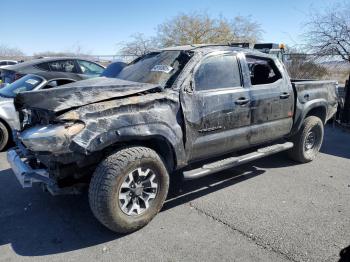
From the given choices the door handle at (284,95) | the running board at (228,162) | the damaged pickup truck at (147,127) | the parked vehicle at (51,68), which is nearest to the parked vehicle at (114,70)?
the damaged pickup truck at (147,127)

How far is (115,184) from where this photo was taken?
3379 mm

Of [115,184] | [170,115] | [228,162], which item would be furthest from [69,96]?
[228,162]

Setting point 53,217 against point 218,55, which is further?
point 218,55

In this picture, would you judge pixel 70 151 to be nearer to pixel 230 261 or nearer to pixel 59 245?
pixel 59 245

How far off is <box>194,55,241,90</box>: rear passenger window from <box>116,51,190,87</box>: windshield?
0.26 meters

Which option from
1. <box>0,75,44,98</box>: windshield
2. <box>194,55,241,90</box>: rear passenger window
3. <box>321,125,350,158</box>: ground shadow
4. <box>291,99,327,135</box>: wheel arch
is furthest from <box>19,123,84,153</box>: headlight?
<box>321,125,350,158</box>: ground shadow

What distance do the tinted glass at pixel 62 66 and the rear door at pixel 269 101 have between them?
5.31m

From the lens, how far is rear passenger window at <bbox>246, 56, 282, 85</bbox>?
533cm

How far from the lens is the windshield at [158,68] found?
4203 mm

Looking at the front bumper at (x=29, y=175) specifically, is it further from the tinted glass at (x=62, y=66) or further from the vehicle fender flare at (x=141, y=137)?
the tinted glass at (x=62, y=66)

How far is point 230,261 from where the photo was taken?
3148mm

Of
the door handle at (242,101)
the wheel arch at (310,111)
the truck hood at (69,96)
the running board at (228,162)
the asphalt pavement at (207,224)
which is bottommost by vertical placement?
the asphalt pavement at (207,224)

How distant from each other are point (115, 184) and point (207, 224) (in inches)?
45.5

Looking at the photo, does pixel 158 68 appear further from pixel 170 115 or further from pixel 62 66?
pixel 62 66
